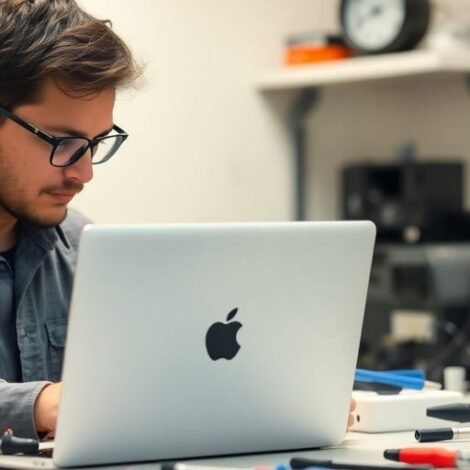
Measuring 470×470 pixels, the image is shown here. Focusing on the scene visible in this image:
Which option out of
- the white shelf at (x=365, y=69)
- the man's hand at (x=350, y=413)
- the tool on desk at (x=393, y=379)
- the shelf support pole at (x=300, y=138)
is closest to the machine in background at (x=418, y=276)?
the shelf support pole at (x=300, y=138)

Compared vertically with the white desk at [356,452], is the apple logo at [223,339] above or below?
above

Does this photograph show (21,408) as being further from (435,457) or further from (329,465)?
(435,457)

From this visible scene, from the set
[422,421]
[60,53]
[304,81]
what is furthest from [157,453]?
[304,81]

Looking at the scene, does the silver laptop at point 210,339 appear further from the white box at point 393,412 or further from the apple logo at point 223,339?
the white box at point 393,412

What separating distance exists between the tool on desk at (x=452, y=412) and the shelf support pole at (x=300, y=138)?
1907 millimetres

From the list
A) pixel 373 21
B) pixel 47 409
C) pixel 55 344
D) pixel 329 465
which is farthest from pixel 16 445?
pixel 373 21

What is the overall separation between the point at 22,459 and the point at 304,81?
2103 mm

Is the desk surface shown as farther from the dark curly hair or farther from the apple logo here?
the dark curly hair

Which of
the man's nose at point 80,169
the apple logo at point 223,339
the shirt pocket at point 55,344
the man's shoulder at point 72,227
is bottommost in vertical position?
the shirt pocket at point 55,344

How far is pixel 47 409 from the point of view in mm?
1402

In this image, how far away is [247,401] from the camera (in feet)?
4.46

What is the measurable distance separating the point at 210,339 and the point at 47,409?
10.1 inches

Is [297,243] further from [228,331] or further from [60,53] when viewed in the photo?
[60,53]

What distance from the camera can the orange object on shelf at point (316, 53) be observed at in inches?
129
